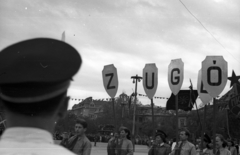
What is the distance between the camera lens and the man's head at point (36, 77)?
0.86 m

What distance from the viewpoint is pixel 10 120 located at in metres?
0.84

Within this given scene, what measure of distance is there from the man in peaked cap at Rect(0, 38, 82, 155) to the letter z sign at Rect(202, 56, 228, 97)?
464cm

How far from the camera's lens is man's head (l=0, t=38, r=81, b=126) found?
0.86 m

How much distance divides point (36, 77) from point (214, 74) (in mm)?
5052

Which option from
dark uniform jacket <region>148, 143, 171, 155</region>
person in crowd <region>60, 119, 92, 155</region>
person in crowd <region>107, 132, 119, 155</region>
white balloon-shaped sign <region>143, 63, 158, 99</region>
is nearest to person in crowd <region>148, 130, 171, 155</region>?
dark uniform jacket <region>148, 143, 171, 155</region>

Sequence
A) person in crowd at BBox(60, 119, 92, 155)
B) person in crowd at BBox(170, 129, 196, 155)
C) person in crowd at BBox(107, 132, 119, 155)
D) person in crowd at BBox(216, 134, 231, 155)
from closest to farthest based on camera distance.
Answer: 1. person in crowd at BBox(60, 119, 92, 155)
2. person in crowd at BBox(170, 129, 196, 155)
3. person in crowd at BBox(216, 134, 231, 155)
4. person in crowd at BBox(107, 132, 119, 155)

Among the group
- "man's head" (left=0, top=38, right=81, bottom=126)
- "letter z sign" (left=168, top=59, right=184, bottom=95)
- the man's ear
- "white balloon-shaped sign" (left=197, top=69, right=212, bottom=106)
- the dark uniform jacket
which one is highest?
"letter z sign" (left=168, top=59, right=184, bottom=95)

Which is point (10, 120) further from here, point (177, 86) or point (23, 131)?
point (177, 86)

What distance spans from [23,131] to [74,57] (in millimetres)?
291

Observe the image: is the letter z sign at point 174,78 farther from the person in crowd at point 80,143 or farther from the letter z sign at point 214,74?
the person in crowd at point 80,143

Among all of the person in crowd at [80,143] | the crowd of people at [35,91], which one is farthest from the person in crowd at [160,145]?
the crowd of people at [35,91]

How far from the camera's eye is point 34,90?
0.88 m

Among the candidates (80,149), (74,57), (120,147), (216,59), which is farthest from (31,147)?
(120,147)

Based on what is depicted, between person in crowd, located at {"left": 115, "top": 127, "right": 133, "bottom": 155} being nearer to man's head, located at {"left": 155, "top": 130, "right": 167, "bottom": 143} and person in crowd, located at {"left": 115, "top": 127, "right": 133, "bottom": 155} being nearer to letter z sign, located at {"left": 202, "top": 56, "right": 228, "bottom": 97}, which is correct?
man's head, located at {"left": 155, "top": 130, "right": 167, "bottom": 143}
